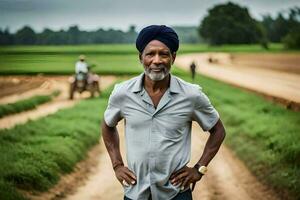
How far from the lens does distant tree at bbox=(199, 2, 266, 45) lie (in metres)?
13.5

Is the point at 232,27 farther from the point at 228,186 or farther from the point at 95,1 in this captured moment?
the point at 228,186

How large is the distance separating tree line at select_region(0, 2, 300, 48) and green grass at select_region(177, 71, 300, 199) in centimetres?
155

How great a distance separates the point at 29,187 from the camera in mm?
6801

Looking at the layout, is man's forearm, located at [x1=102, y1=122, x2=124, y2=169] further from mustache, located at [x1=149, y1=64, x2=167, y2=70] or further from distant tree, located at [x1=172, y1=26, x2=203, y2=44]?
distant tree, located at [x1=172, y1=26, x2=203, y2=44]

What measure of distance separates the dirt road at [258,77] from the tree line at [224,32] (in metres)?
0.91

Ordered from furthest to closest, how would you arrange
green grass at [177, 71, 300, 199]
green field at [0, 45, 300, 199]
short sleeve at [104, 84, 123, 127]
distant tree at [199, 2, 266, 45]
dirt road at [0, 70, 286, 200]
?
distant tree at [199, 2, 266, 45] → green grass at [177, 71, 300, 199] → green field at [0, 45, 300, 199] → dirt road at [0, 70, 286, 200] → short sleeve at [104, 84, 123, 127]

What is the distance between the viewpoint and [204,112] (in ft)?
10.4

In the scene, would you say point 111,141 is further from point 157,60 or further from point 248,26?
point 248,26

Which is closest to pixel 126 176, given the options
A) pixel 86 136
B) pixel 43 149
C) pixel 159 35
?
pixel 159 35

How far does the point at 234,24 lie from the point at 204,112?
1139 cm

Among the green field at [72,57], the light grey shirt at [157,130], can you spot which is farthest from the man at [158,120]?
the green field at [72,57]

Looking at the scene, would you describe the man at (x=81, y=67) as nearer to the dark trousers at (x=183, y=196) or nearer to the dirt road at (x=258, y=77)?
the dirt road at (x=258, y=77)

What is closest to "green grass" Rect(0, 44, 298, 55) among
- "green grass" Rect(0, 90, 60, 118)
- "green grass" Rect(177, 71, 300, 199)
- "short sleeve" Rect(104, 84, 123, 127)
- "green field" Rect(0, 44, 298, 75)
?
"green field" Rect(0, 44, 298, 75)

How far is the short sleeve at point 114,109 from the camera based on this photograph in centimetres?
316
